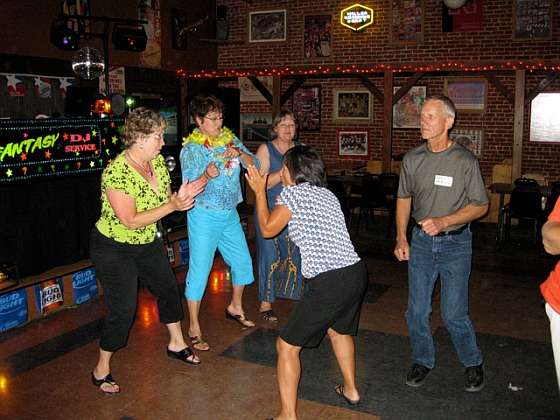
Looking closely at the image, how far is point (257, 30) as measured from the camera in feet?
42.2

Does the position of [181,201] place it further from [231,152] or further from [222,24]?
[222,24]

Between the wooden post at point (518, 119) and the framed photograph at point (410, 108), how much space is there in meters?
2.15

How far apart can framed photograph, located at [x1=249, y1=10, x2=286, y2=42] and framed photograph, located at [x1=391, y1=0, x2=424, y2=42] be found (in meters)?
2.28

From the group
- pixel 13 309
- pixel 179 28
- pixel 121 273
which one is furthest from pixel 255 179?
pixel 179 28

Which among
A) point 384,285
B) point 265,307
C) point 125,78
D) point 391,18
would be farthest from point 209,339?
point 391,18

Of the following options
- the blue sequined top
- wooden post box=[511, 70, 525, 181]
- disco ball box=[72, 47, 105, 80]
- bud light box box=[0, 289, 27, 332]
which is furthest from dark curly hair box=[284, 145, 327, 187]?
wooden post box=[511, 70, 525, 181]

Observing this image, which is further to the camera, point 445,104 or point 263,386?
point 263,386

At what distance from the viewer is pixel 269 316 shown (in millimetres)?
5234

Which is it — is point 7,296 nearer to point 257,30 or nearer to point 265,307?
point 265,307

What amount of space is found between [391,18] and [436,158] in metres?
8.63

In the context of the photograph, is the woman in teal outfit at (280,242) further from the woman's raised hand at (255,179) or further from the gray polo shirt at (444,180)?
the woman's raised hand at (255,179)

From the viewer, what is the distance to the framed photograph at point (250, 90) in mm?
12719

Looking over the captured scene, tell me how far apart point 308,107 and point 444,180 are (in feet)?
29.5

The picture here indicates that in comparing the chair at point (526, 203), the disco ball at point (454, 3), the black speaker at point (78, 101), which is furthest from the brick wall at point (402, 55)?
the black speaker at point (78, 101)
